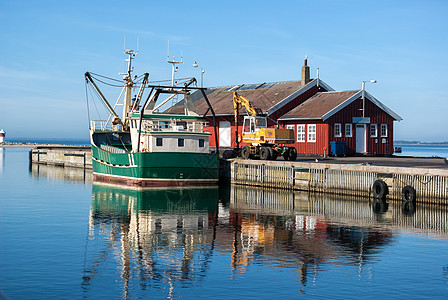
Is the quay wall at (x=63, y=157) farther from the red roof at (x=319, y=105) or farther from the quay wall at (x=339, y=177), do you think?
the quay wall at (x=339, y=177)

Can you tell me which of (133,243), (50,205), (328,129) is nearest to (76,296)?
(133,243)

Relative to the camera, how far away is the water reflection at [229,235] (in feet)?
53.2

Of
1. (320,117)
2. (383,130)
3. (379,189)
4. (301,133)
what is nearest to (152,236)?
(379,189)

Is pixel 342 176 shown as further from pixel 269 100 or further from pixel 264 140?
pixel 269 100

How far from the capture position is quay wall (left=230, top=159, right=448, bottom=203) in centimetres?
2925

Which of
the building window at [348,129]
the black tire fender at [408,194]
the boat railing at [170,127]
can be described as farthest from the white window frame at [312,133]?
the black tire fender at [408,194]

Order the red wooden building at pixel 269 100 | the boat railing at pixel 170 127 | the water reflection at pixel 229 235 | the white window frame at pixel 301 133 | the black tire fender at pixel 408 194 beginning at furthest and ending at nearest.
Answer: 1. the red wooden building at pixel 269 100
2. the white window frame at pixel 301 133
3. the boat railing at pixel 170 127
4. the black tire fender at pixel 408 194
5. the water reflection at pixel 229 235

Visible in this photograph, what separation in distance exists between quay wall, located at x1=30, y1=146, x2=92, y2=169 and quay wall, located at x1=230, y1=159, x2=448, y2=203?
26.9 m

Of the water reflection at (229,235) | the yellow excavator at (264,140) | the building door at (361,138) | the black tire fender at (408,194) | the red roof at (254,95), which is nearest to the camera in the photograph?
the water reflection at (229,235)

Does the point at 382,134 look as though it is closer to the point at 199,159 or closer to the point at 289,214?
the point at 199,159

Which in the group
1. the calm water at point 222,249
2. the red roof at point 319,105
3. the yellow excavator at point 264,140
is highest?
the red roof at point 319,105

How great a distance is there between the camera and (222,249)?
19625 millimetres

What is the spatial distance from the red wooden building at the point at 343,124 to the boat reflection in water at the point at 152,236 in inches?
551

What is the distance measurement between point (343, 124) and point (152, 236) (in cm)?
2948
